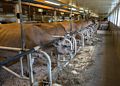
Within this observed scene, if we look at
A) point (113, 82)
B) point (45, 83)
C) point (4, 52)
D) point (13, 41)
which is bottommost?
point (113, 82)

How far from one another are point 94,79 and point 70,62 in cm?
130

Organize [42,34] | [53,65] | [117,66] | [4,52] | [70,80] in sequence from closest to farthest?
[4,52] < [42,34] < [70,80] < [53,65] < [117,66]

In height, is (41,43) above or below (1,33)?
below

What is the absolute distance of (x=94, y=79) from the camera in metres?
3.43

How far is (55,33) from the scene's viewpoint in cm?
338

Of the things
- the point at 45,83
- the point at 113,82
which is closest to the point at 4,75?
the point at 45,83

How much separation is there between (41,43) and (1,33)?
687 millimetres

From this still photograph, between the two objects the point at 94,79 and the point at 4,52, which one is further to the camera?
the point at 94,79

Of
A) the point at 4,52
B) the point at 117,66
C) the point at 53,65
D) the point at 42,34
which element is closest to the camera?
the point at 4,52

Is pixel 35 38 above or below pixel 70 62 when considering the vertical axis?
above

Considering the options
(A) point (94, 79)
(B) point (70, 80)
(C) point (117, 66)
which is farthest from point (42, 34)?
(C) point (117, 66)

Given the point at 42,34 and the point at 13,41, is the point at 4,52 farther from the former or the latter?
the point at 42,34

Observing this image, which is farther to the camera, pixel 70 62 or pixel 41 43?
pixel 70 62

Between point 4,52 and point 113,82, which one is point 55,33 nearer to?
point 4,52
